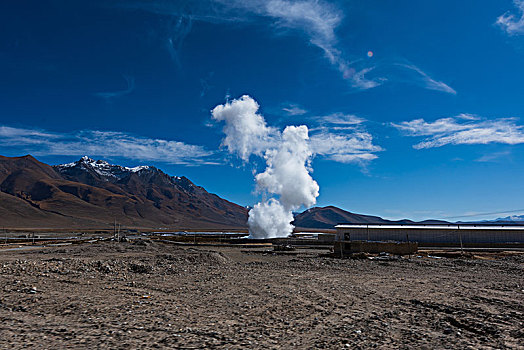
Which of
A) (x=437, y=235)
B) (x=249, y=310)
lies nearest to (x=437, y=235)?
(x=437, y=235)

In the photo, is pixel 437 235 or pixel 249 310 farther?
pixel 437 235

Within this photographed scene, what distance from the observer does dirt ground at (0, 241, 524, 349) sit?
9836 mm

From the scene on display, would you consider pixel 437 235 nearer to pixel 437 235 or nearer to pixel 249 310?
pixel 437 235

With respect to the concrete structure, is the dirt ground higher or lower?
lower

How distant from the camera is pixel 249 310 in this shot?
13.6 meters

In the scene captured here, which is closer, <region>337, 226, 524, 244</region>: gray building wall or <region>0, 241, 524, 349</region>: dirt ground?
<region>0, 241, 524, 349</region>: dirt ground

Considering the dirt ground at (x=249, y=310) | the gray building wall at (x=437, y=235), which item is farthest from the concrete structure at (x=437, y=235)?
the dirt ground at (x=249, y=310)

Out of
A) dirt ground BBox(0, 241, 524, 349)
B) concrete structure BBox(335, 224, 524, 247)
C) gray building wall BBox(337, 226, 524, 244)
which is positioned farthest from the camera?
gray building wall BBox(337, 226, 524, 244)

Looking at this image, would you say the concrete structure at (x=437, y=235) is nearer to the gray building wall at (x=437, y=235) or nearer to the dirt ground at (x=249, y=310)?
the gray building wall at (x=437, y=235)

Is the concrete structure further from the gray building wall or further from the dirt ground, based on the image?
the dirt ground

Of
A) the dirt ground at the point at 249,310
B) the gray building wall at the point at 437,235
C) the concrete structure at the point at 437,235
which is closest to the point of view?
the dirt ground at the point at 249,310

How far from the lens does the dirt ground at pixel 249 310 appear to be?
984 centimetres

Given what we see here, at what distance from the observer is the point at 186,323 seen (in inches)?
455

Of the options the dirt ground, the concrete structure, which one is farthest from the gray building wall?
the dirt ground
